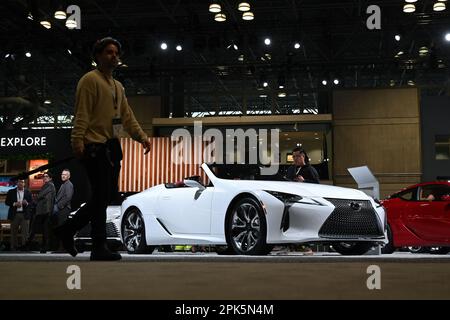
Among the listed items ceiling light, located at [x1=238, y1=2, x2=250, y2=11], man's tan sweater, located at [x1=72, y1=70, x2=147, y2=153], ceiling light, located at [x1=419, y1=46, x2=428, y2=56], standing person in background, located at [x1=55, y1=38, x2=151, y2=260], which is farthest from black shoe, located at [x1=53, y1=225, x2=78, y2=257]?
ceiling light, located at [x1=419, y1=46, x2=428, y2=56]

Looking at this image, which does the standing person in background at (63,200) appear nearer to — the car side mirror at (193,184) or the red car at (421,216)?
the car side mirror at (193,184)

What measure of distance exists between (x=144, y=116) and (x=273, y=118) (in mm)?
4997

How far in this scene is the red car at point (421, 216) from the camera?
1002 centimetres

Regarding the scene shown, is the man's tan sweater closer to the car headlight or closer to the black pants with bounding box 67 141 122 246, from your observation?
the black pants with bounding box 67 141 122 246

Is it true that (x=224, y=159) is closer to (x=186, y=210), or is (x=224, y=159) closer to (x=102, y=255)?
(x=186, y=210)

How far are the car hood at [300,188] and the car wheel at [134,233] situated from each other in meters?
1.78

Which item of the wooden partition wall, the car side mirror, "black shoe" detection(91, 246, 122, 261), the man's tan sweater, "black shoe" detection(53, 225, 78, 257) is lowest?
"black shoe" detection(91, 246, 122, 261)

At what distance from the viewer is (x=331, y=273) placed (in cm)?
316

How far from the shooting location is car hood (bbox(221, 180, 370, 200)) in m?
6.61

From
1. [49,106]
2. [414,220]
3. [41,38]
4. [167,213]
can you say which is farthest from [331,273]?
[49,106]

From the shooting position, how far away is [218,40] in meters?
19.2

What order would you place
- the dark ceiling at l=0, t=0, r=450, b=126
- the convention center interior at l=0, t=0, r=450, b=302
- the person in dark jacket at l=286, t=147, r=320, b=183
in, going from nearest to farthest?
the convention center interior at l=0, t=0, r=450, b=302 → the person in dark jacket at l=286, t=147, r=320, b=183 → the dark ceiling at l=0, t=0, r=450, b=126

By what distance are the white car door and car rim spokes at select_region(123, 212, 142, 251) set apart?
64cm
